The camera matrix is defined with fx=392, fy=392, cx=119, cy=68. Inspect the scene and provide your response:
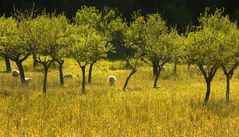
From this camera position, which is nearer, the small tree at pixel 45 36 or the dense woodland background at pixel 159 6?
the small tree at pixel 45 36

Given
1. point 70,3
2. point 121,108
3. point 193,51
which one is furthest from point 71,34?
point 70,3

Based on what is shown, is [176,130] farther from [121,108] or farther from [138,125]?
[121,108]

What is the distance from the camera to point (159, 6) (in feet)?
301

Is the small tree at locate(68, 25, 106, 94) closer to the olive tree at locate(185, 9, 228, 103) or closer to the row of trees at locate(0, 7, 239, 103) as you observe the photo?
the row of trees at locate(0, 7, 239, 103)

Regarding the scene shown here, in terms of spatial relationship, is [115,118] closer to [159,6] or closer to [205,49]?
[205,49]

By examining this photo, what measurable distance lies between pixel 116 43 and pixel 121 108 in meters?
59.2

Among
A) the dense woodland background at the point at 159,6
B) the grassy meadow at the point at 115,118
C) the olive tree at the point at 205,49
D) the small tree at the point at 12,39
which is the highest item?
the dense woodland background at the point at 159,6

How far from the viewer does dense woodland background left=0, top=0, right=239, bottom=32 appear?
7862 cm

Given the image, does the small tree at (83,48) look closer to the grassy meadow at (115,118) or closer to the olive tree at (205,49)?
the grassy meadow at (115,118)

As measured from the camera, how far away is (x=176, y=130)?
1717cm

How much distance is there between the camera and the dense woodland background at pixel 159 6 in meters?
78.6

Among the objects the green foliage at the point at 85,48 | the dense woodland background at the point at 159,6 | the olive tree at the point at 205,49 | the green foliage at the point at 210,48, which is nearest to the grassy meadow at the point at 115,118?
the olive tree at the point at 205,49

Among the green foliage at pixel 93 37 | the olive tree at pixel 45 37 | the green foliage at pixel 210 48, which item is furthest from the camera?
the green foliage at pixel 93 37

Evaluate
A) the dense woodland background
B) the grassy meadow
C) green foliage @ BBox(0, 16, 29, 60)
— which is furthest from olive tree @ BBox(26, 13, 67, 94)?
the dense woodland background
